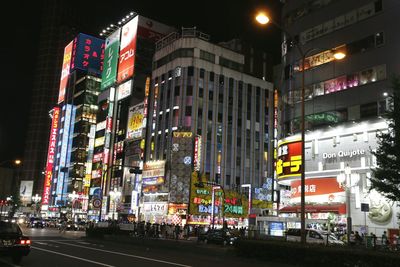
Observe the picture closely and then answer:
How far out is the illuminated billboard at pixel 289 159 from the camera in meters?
38.9

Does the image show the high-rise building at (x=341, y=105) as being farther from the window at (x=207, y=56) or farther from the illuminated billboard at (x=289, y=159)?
the window at (x=207, y=56)

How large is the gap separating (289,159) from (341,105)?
6.75 m

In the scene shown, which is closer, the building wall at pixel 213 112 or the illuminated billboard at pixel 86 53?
the building wall at pixel 213 112

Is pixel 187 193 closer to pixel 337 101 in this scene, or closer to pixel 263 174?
pixel 263 174

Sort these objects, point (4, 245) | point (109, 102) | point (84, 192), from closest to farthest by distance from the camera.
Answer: point (4, 245) → point (109, 102) → point (84, 192)

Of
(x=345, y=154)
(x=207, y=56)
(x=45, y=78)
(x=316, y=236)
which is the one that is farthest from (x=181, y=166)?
(x=45, y=78)

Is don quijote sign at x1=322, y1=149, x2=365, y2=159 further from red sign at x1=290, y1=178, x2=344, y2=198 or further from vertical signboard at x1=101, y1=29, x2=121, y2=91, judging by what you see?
vertical signboard at x1=101, y1=29, x2=121, y2=91

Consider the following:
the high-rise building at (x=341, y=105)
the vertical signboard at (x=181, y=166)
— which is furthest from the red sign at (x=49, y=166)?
the high-rise building at (x=341, y=105)

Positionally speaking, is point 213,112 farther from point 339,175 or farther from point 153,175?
point 339,175

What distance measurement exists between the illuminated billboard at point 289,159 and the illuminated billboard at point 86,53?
8866cm

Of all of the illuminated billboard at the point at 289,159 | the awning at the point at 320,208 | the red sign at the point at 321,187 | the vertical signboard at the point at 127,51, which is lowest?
the awning at the point at 320,208

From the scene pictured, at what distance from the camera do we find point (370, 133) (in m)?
34.8

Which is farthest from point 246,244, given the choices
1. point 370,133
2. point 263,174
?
point 263,174

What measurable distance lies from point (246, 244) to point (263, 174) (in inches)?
2265
